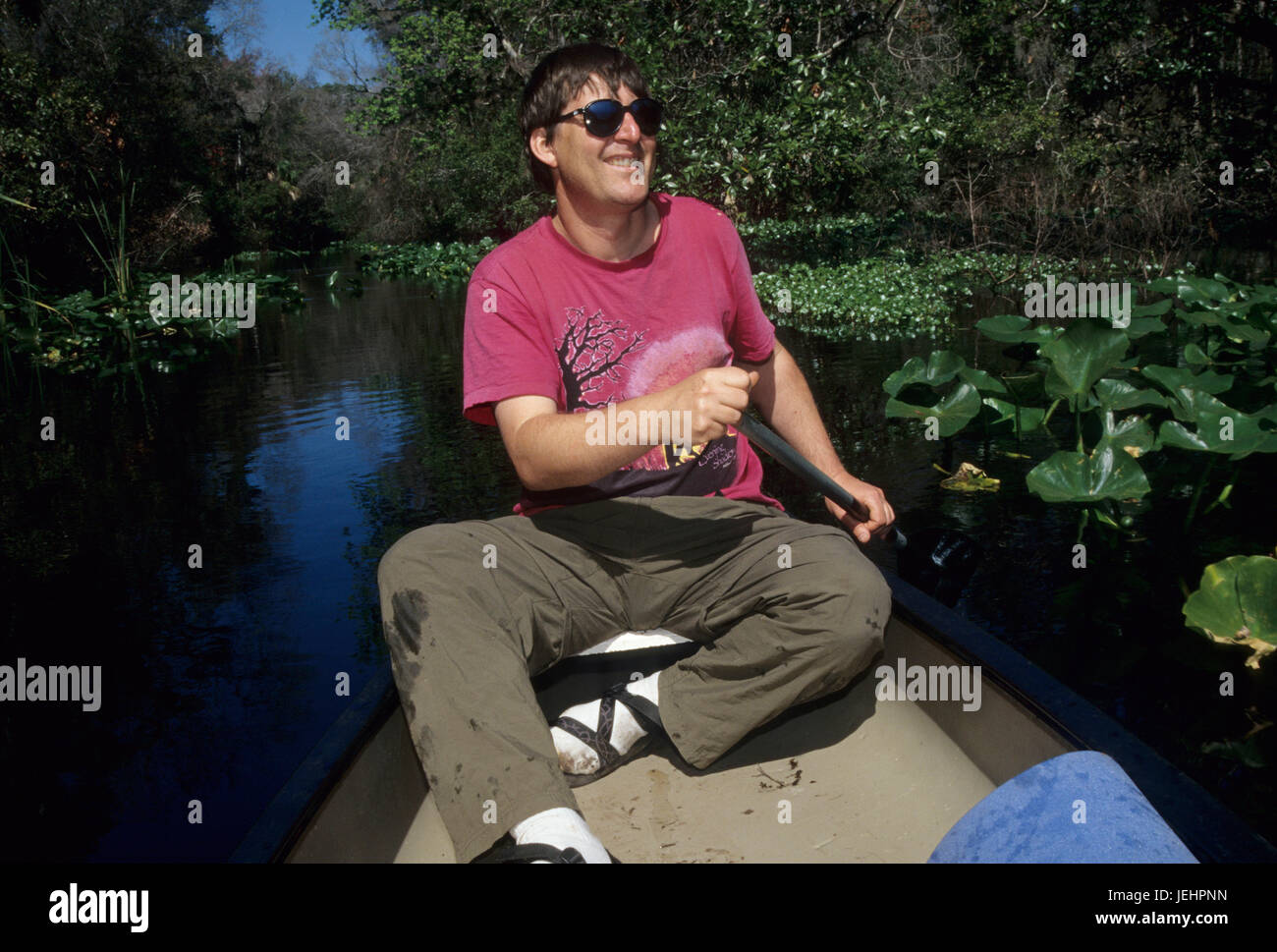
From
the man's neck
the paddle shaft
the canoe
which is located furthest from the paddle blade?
the man's neck

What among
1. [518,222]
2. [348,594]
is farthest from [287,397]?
[518,222]

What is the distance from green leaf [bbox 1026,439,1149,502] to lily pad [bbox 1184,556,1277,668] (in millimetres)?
519

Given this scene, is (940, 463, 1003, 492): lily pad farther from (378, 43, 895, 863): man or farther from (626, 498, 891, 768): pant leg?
(626, 498, 891, 768): pant leg

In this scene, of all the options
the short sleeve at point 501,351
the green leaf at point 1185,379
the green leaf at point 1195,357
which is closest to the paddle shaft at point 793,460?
the short sleeve at point 501,351

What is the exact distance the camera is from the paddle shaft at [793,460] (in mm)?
2404

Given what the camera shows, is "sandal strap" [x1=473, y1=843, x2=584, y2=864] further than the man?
No

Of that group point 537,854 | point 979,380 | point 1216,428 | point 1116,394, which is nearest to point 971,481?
point 979,380

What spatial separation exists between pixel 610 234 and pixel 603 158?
0.59 ft

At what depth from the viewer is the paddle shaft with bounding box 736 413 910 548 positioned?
7.89 ft

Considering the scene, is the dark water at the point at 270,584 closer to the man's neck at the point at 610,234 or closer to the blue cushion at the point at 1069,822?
the blue cushion at the point at 1069,822

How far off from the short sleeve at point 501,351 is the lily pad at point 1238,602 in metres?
2.35

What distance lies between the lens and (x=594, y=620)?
257cm

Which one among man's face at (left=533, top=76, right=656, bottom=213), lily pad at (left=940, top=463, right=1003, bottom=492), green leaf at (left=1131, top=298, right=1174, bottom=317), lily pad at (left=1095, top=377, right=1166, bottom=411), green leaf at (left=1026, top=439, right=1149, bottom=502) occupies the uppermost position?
man's face at (left=533, top=76, right=656, bottom=213)
